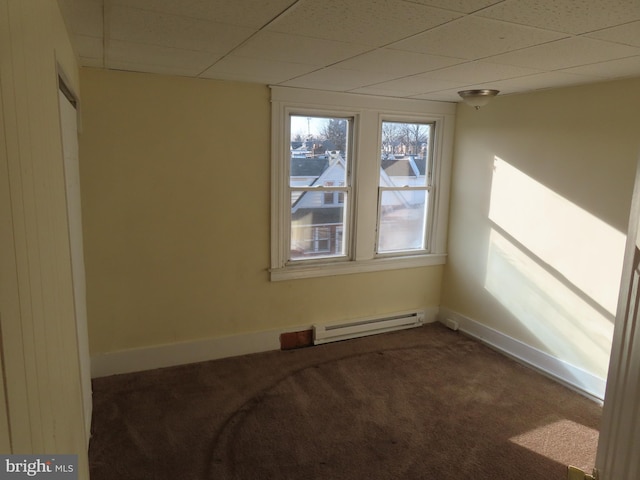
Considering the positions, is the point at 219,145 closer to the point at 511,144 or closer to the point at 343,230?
the point at 343,230

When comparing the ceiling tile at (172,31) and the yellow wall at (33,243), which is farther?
the ceiling tile at (172,31)

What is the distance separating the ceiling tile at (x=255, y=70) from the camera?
265cm

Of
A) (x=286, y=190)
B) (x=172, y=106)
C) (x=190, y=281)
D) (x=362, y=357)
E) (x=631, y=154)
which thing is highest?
(x=172, y=106)

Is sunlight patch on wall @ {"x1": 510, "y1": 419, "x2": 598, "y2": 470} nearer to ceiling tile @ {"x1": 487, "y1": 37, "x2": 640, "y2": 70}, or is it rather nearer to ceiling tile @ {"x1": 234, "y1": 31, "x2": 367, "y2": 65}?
ceiling tile @ {"x1": 487, "y1": 37, "x2": 640, "y2": 70}

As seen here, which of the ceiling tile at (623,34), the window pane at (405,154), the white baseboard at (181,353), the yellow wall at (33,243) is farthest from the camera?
the window pane at (405,154)

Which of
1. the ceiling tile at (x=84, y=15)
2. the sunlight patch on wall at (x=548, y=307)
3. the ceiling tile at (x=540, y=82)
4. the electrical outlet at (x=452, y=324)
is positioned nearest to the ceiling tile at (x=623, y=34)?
the ceiling tile at (x=540, y=82)

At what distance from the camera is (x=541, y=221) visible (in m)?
3.49

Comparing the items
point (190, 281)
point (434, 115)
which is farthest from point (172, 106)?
point (434, 115)

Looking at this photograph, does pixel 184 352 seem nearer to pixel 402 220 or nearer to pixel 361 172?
pixel 361 172

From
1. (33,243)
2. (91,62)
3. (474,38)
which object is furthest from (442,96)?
(33,243)

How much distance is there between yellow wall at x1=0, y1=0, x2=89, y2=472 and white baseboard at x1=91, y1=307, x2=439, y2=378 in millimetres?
1886

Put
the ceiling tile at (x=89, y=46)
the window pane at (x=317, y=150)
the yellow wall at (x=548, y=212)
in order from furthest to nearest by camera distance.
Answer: the window pane at (x=317, y=150) < the yellow wall at (x=548, y=212) < the ceiling tile at (x=89, y=46)

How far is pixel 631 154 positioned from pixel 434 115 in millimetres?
1694

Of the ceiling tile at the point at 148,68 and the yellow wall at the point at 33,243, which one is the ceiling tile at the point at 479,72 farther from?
the yellow wall at the point at 33,243
